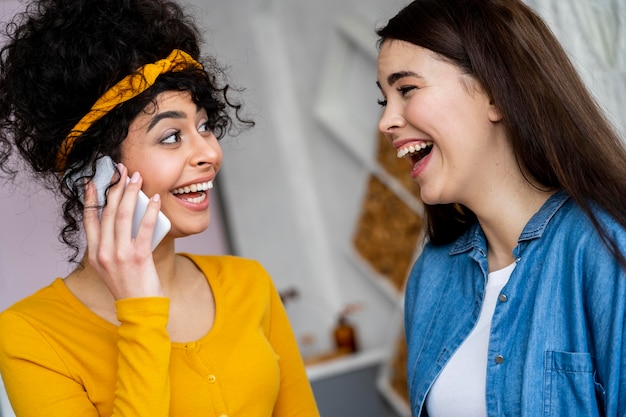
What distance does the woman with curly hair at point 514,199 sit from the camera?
1.61 m

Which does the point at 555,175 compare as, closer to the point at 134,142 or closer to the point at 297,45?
the point at 134,142

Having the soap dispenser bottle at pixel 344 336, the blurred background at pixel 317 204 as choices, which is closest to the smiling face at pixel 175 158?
the blurred background at pixel 317 204

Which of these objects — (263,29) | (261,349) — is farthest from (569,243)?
(263,29)

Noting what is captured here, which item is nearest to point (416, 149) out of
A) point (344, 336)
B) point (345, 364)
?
point (345, 364)

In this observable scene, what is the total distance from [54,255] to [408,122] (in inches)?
91.6

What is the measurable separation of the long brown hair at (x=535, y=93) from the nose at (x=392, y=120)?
0.15 m

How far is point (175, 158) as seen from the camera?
1.75 meters

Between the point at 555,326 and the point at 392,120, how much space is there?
1.76ft

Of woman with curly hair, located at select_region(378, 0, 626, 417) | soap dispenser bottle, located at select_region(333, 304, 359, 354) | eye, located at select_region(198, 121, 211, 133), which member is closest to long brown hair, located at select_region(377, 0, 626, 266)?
woman with curly hair, located at select_region(378, 0, 626, 417)

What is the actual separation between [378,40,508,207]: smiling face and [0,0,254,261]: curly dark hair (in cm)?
43

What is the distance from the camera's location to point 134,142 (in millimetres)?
1750

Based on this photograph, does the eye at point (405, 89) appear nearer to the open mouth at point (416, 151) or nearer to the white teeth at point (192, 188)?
the open mouth at point (416, 151)

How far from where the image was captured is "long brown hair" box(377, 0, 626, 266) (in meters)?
1.64

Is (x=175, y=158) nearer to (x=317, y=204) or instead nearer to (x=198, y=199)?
(x=198, y=199)
